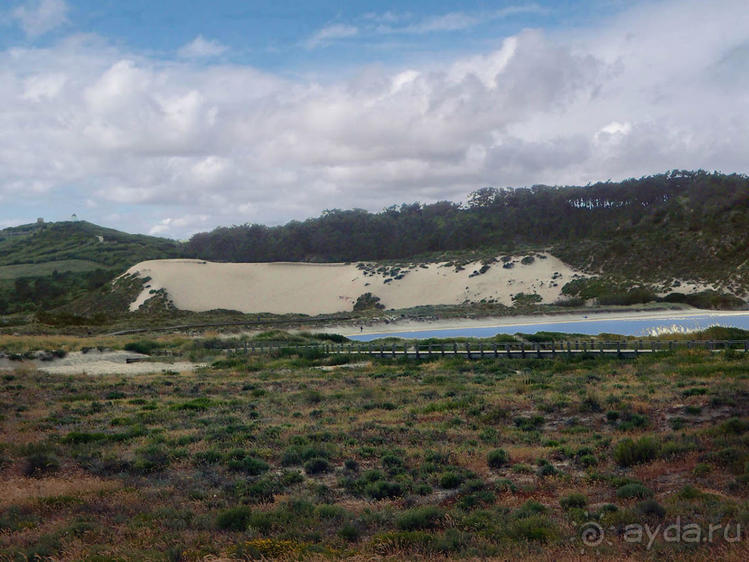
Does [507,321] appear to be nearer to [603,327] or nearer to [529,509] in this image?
[603,327]

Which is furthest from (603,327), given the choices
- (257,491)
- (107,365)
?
(257,491)

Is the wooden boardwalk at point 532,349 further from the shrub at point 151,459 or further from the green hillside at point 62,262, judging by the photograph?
the green hillside at point 62,262

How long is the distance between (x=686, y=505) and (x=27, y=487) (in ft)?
36.4

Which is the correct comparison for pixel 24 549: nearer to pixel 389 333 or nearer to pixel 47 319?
pixel 389 333

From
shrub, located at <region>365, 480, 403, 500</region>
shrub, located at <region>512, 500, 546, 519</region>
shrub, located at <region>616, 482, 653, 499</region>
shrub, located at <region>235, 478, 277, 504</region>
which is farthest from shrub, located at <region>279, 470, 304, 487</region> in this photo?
shrub, located at <region>616, 482, 653, 499</region>

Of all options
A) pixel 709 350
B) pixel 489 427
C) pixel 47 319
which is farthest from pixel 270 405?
pixel 47 319

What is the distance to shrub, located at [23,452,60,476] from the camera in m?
13.7

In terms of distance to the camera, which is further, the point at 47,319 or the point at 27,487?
the point at 47,319

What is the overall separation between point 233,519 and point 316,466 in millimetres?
3932

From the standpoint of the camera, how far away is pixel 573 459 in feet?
45.7

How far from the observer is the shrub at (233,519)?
9755 millimetres

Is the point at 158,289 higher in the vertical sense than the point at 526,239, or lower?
lower

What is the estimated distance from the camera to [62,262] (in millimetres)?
128750

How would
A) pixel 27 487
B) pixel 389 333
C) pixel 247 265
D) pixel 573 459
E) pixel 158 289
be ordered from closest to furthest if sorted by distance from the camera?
pixel 27 487 → pixel 573 459 → pixel 389 333 → pixel 158 289 → pixel 247 265
